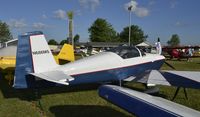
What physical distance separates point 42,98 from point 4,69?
397 centimetres

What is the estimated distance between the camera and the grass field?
6547mm

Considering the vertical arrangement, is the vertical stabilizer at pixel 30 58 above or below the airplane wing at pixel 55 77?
above

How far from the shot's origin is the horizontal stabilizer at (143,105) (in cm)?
350

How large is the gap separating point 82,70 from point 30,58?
57.6 inches

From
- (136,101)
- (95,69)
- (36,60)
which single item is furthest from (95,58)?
(136,101)

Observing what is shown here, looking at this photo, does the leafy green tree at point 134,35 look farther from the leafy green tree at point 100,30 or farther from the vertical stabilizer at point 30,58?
the vertical stabilizer at point 30,58

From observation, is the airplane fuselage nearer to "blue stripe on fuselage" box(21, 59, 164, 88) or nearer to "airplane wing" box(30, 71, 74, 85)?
"blue stripe on fuselage" box(21, 59, 164, 88)

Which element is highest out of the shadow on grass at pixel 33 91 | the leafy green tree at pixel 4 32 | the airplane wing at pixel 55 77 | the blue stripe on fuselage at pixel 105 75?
the leafy green tree at pixel 4 32

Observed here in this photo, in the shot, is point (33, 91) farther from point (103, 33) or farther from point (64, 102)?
point (103, 33)

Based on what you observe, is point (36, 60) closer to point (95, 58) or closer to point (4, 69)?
point (95, 58)

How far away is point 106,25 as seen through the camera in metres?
87.1

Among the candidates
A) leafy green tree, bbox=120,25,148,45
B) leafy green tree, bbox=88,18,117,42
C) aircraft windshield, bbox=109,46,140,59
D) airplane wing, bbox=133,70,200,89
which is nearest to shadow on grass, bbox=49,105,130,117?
airplane wing, bbox=133,70,200,89

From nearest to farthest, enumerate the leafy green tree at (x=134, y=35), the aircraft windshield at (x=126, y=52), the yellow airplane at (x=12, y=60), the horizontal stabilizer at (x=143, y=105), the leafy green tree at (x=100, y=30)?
the horizontal stabilizer at (x=143, y=105) → the aircraft windshield at (x=126, y=52) → the yellow airplane at (x=12, y=60) → the leafy green tree at (x=100, y=30) → the leafy green tree at (x=134, y=35)

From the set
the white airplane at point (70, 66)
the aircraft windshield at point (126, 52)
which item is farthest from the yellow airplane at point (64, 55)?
the white airplane at point (70, 66)
